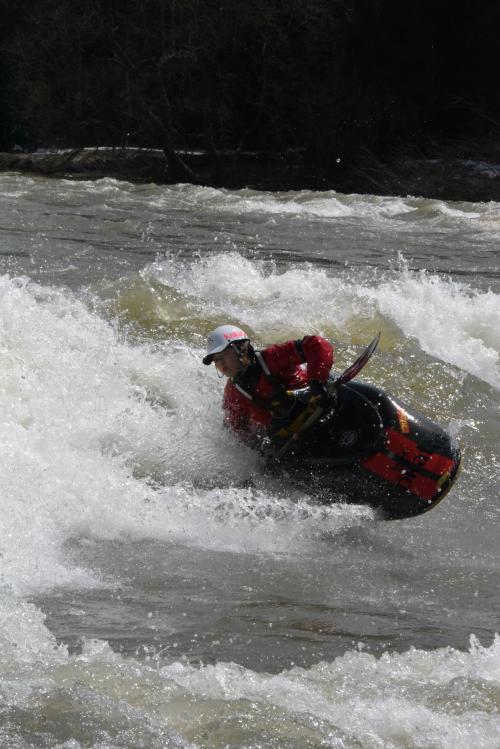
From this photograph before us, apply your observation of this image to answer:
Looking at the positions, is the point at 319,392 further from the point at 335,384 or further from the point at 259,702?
the point at 259,702

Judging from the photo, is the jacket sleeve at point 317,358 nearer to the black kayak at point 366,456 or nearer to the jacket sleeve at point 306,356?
the jacket sleeve at point 306,356

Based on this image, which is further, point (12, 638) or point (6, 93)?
point (6, 93)

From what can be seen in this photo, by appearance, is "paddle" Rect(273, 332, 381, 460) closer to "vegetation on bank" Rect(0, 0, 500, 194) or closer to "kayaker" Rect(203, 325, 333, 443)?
"kayaker" Rect(203, 325, 333, 443)

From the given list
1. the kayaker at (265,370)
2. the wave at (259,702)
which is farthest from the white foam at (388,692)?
the kayaker at (265,370)

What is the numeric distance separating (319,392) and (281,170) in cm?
2069

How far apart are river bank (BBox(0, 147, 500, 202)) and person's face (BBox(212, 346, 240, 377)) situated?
17547 mm

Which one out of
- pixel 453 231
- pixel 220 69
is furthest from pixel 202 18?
pixel 453 231

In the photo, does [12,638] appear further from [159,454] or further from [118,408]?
[118,408]

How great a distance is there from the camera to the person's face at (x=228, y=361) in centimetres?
581

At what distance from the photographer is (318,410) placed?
5828 mm

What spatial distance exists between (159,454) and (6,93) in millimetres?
25275

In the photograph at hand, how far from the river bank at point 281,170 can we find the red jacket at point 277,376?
17.4 meters

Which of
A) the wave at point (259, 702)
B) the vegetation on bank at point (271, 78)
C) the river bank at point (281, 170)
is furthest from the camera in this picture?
the vegetation on bank at point (271, 78)

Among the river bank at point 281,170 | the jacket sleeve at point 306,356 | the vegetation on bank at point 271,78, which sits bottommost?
the river bank at point 281,170
